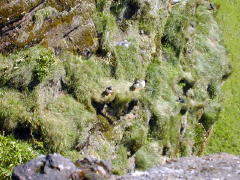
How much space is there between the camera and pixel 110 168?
11250 millimetres

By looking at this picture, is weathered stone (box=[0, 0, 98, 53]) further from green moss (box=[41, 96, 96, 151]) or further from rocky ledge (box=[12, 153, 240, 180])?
rocky ledge (box=[12, 153, 240, 180])

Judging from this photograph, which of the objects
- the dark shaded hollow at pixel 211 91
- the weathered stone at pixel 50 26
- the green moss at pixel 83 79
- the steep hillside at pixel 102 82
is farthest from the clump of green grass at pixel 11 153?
the dark shaded hollow at pixel 211 91

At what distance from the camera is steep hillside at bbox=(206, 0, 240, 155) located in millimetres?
21531

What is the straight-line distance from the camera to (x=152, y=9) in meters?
19.3

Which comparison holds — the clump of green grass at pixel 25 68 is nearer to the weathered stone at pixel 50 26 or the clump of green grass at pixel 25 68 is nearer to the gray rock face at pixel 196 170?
the weathered stone at pixel 50 26

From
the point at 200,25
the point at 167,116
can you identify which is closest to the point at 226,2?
the point at 200,25

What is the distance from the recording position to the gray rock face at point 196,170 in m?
12.4

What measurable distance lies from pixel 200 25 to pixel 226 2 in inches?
256

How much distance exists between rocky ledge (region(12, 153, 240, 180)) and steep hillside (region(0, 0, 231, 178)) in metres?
2.43

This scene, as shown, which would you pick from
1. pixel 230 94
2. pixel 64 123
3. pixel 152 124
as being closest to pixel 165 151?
pixel 152 124

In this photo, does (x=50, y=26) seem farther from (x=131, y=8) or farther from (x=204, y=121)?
Answer: (x=204, y=121)

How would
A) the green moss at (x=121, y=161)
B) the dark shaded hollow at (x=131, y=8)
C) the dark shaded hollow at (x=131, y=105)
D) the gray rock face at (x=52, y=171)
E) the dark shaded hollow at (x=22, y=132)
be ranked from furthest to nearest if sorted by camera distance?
the dark shaded hollow at (x=131, y=8)
the dark shaded hollow at (x=131, y=105)
the green moss at (x=121, y=161)
the dark shaded hollow at (x=22, y=132)
the gray rock face at (x=52, y=171)

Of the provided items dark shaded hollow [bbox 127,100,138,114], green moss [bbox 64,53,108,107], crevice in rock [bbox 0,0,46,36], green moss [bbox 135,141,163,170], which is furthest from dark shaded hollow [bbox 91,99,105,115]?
crevice in rock [bbox 0,0,46,36]

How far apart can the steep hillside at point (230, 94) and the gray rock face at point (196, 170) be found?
6570 millimetres
